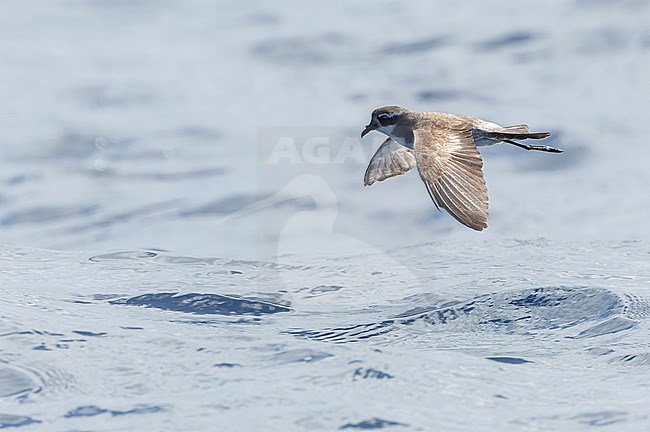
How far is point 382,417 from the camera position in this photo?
5023 millimetres

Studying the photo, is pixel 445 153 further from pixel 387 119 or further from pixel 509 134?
pixel 387 119

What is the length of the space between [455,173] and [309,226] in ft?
10.8

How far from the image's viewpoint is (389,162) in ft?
27.0

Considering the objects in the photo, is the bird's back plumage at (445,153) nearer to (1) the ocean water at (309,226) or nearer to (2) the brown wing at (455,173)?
(2) the brown wing at (455,173)

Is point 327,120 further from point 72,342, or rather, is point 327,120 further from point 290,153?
point 72,342

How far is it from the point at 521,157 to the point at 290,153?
2407 millimetres

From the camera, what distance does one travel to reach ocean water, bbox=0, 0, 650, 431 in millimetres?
5484

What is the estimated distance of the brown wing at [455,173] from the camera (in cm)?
625

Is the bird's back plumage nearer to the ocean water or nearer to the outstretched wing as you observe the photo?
the outstretched wing

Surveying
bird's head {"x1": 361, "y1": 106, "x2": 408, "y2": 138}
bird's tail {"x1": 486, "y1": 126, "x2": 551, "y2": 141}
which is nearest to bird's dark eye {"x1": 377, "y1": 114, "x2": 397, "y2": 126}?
bird's head {"x1": 361, "y1": 106, "x2": 408, "y2": 138}

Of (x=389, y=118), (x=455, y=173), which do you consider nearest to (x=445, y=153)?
(x=455, y=173)

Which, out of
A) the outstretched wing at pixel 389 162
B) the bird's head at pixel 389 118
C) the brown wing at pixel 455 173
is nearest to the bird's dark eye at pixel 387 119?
the bird's head at pixel 389 118

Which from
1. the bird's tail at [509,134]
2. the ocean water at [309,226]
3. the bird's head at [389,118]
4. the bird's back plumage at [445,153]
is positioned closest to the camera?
the ocean water at [309,226]

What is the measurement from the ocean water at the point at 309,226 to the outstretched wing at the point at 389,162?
0.74 metres
